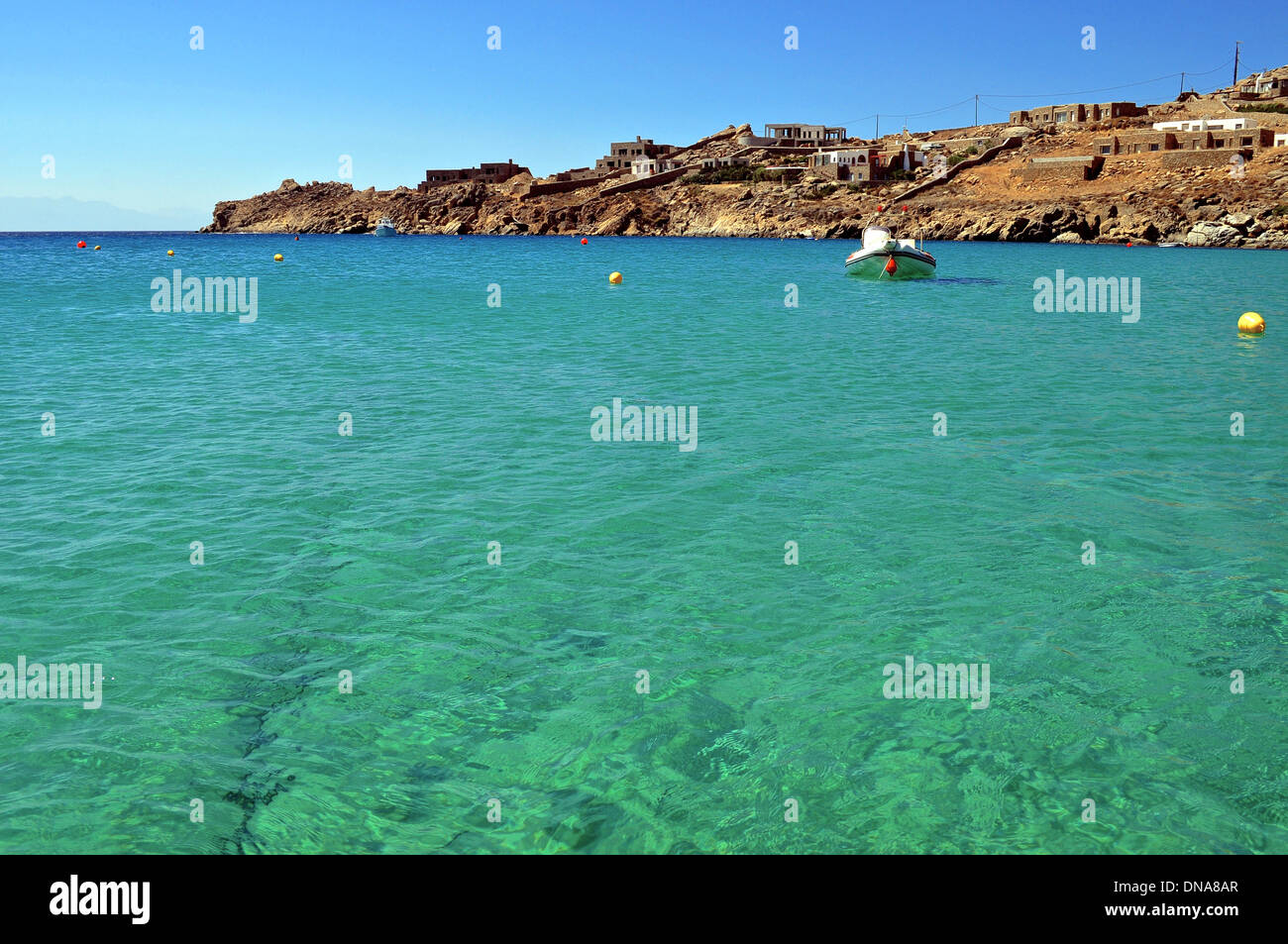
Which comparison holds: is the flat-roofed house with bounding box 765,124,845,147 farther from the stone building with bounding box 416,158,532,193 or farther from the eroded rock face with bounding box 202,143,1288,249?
the stone building with bounding box 416,158,532,193

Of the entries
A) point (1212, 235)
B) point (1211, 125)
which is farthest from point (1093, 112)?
point (1212, 235)

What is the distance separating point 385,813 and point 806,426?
1073 cm

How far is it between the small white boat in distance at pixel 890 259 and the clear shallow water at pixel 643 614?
2636cm

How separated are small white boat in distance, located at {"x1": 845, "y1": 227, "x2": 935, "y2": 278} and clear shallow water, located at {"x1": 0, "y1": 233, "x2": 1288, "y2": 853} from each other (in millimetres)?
26357

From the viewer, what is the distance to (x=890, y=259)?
43531 millimetres

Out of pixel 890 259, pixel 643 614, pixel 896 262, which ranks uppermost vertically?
pixel 890 259

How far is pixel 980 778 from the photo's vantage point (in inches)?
221

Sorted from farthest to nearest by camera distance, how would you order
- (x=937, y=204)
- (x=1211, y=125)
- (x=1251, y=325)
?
(x=937, y=204)
(x=1211, y=125)
(x=1251, y=325)

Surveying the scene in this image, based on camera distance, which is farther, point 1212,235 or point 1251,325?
point 1212,235

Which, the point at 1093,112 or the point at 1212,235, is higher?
the point at 1093,112

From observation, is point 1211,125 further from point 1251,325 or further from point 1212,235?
point 1251,325

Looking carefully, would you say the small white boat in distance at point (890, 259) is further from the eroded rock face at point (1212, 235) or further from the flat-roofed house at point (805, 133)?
the flat-roofed house at point (805, 133)

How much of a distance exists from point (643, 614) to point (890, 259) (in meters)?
39.4

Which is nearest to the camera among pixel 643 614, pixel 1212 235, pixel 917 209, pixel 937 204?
pixel 643 614
